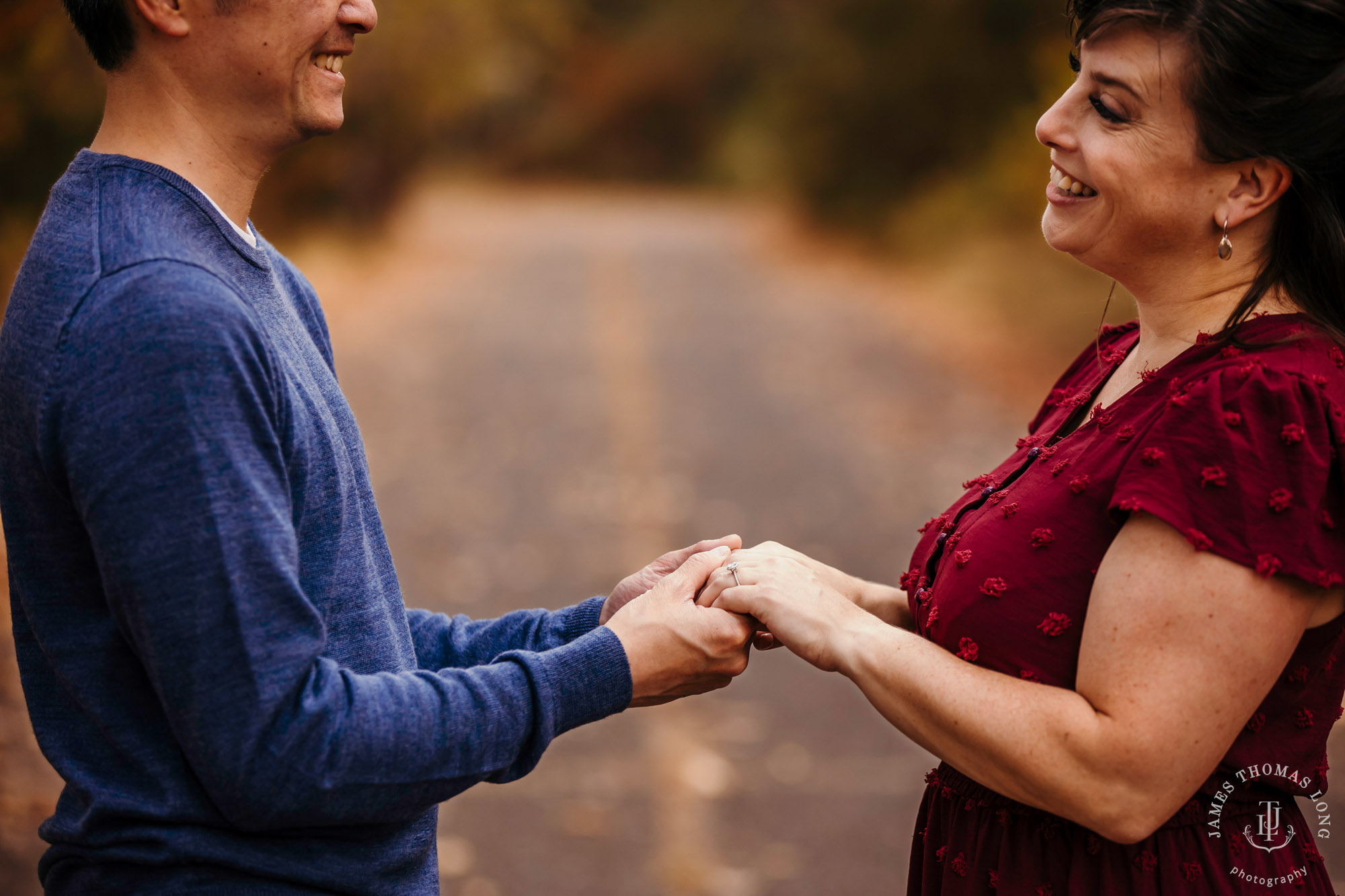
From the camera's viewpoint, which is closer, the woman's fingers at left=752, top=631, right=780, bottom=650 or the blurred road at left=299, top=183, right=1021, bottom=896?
the woman's fingers at left=752, top=631, right=780, bottom=650

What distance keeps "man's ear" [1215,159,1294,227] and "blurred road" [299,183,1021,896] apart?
9.80 feet

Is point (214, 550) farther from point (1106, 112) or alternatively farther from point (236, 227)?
point (1106, 112)

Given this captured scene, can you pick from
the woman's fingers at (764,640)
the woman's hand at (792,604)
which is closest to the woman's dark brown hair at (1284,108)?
the woman's hand at (792,604)

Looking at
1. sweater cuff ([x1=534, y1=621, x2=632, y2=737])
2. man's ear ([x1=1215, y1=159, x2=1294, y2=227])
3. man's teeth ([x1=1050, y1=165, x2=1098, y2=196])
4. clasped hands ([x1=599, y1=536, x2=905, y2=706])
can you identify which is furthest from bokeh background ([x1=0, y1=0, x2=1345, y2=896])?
man's ear ([x1=1215, y1=159, x2=1294, y2=227])

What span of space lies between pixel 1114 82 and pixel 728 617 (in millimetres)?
1186

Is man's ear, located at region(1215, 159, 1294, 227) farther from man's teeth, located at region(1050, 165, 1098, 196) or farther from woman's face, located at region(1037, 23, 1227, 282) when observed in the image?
man's teeth, located at region(1050, 165, 1098, 196)

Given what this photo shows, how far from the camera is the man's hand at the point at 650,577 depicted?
2.53 m

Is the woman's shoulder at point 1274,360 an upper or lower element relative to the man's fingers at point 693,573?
upper

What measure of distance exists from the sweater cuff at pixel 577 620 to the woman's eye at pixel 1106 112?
1.39 meters

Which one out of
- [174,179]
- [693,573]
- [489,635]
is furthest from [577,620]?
[174,179]

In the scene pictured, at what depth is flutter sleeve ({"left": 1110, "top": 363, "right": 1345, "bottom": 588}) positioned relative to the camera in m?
1.72

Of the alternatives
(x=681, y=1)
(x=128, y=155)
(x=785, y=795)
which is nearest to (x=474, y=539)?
(x=785, y=795)

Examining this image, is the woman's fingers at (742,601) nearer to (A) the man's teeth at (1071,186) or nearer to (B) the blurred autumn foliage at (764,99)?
(A) the man's teeth at (1071,186)

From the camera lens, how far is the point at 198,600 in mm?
1495
